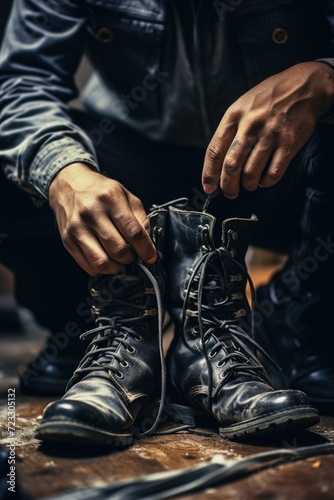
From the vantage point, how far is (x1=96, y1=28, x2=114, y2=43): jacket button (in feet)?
4.37

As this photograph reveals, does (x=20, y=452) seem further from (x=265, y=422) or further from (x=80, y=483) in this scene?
(x=265, y=422)

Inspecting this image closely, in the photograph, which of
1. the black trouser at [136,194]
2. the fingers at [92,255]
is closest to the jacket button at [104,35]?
the black trouser at [136,194]

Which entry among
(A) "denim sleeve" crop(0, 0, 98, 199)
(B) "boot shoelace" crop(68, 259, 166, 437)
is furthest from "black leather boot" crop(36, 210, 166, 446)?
(A) "denim sleeve" crop(0, 0, 98, 199)

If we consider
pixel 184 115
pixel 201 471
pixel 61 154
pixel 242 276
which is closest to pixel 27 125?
pixel 61 154

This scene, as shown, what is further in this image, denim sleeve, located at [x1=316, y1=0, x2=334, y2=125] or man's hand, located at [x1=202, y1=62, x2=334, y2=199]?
denim sleeve, located at [x1=316, y1=0, x2=334, y2=125]

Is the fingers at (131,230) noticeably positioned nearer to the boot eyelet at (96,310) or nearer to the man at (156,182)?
the man at (156,182)

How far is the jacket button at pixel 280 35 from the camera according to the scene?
1230 mm

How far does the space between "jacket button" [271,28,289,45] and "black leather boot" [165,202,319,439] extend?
43 cm

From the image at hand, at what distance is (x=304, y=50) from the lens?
1.22 meters

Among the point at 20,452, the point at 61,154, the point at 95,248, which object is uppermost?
the point at 61,154

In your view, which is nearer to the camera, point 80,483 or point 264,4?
point 80,483

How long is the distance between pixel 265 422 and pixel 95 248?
1.15ft

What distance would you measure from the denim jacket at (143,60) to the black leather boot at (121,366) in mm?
249

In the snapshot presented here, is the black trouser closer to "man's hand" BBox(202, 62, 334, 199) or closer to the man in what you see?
the man
